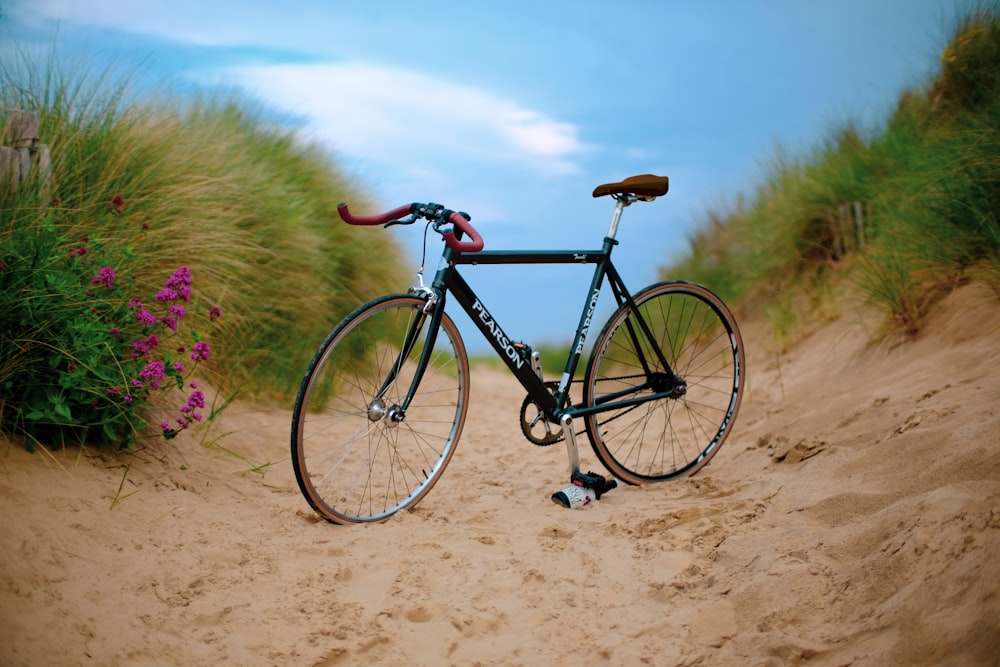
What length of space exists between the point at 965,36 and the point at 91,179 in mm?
7332

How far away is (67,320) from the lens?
386 cm

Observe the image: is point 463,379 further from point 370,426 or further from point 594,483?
point 594,483

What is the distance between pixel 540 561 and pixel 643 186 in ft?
6.19

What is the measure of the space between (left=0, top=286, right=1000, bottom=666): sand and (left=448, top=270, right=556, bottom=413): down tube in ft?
1.82

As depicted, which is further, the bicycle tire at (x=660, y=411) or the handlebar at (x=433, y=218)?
the bicycle tire at (x=660, y=411)

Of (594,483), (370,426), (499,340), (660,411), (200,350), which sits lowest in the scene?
(660,411)

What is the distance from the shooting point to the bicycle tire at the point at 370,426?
3500 millimetres

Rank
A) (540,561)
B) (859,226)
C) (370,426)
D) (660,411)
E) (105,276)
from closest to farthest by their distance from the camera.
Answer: (540,561), (370,426), (105,276), (660,411), (859,226)

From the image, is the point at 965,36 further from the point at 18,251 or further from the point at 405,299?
the point at 18,251

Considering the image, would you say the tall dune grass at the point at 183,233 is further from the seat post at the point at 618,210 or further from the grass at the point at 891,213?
the grass at the point at 891,213

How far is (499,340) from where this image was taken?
392 centimetres

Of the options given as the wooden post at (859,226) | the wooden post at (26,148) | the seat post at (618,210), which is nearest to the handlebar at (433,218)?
→ the seat post at (618,210)

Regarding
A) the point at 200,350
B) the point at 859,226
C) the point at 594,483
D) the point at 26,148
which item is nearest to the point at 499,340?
the point at 594,483

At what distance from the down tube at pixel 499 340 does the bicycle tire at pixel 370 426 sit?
0.12 m
